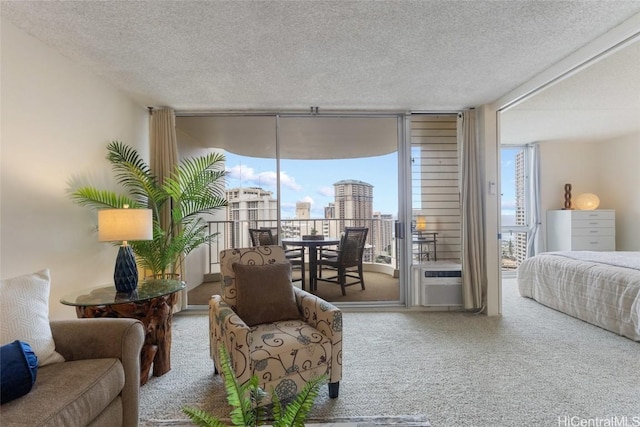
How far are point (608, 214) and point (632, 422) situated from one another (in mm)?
4723

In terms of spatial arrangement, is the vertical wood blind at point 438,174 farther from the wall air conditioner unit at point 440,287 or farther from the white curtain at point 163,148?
the white curtain at point 163,148

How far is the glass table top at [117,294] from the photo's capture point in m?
1.96

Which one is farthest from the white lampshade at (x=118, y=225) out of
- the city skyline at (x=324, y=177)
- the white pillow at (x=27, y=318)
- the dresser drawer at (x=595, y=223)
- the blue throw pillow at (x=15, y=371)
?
the dresser drawer at (x=595, y=223)

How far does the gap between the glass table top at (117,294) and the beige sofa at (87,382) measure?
0.35 m

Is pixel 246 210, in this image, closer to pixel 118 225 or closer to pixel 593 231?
pixel 118 225

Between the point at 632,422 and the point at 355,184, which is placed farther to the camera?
the point at 355,184

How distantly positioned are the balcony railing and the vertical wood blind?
1841 mm

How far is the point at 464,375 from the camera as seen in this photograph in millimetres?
2236

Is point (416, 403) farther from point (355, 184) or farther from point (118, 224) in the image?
point (355, 184)

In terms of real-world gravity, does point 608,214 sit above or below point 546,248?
above

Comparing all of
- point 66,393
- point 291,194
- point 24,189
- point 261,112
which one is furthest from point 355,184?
point 66,393

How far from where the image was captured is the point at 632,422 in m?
1.74

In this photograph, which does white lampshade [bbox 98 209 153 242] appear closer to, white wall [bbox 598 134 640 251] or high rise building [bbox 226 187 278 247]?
high rise building [bbox 226 187 278 247]


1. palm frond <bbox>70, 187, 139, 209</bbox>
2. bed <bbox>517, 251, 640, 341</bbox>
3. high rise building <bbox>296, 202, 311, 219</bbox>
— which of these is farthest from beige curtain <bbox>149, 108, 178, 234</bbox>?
bed <bbox>517, 251, 640, 341</bbox>
